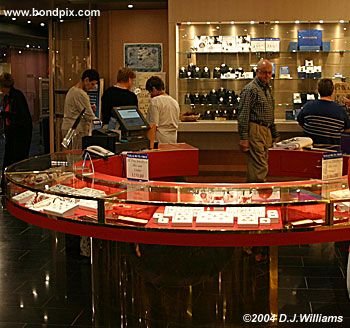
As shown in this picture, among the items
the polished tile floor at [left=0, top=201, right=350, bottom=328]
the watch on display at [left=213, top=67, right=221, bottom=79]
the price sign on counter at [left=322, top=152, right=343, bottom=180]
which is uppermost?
the watch on display at [left=213, top=67, right=221, bottom=79]

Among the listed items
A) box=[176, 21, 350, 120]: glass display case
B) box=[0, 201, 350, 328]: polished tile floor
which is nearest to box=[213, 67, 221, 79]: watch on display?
box=[176, 21, 350, 120]: glass display case

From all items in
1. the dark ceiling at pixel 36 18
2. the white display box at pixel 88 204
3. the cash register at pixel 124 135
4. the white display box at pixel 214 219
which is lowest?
the white display box at pixel 214 219

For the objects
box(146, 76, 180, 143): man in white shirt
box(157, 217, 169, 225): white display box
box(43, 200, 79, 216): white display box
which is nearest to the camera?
box(157, 217, 169, 225): white display box

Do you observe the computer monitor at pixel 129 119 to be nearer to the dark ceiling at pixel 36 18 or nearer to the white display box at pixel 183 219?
the white display box at pixel 183 219

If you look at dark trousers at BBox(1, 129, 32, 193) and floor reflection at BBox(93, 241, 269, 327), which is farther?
dark trousers at BBox(1, 129, 32, 193)

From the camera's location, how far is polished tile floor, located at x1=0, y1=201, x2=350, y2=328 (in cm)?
395

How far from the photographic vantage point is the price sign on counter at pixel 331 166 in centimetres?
447

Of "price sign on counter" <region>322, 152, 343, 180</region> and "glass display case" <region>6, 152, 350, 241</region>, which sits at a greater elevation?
"price sign on counter" <region>322, 152, 343, 180</region>

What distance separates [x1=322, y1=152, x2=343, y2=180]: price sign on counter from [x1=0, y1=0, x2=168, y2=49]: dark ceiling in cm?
584

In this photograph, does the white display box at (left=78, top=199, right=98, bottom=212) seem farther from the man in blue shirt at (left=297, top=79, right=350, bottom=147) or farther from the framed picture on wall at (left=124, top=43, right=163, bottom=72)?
the framed picture on wall at (left=124, top=43, right=163, bottom=72)

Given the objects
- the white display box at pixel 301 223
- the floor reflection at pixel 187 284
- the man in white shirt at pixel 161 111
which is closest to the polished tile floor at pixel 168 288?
the floor reflection at pixel 187 284

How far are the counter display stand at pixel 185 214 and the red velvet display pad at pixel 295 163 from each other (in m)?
1.52

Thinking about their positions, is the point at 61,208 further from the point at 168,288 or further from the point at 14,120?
the point at 14,120

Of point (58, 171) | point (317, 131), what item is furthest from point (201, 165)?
point (58, 171)
